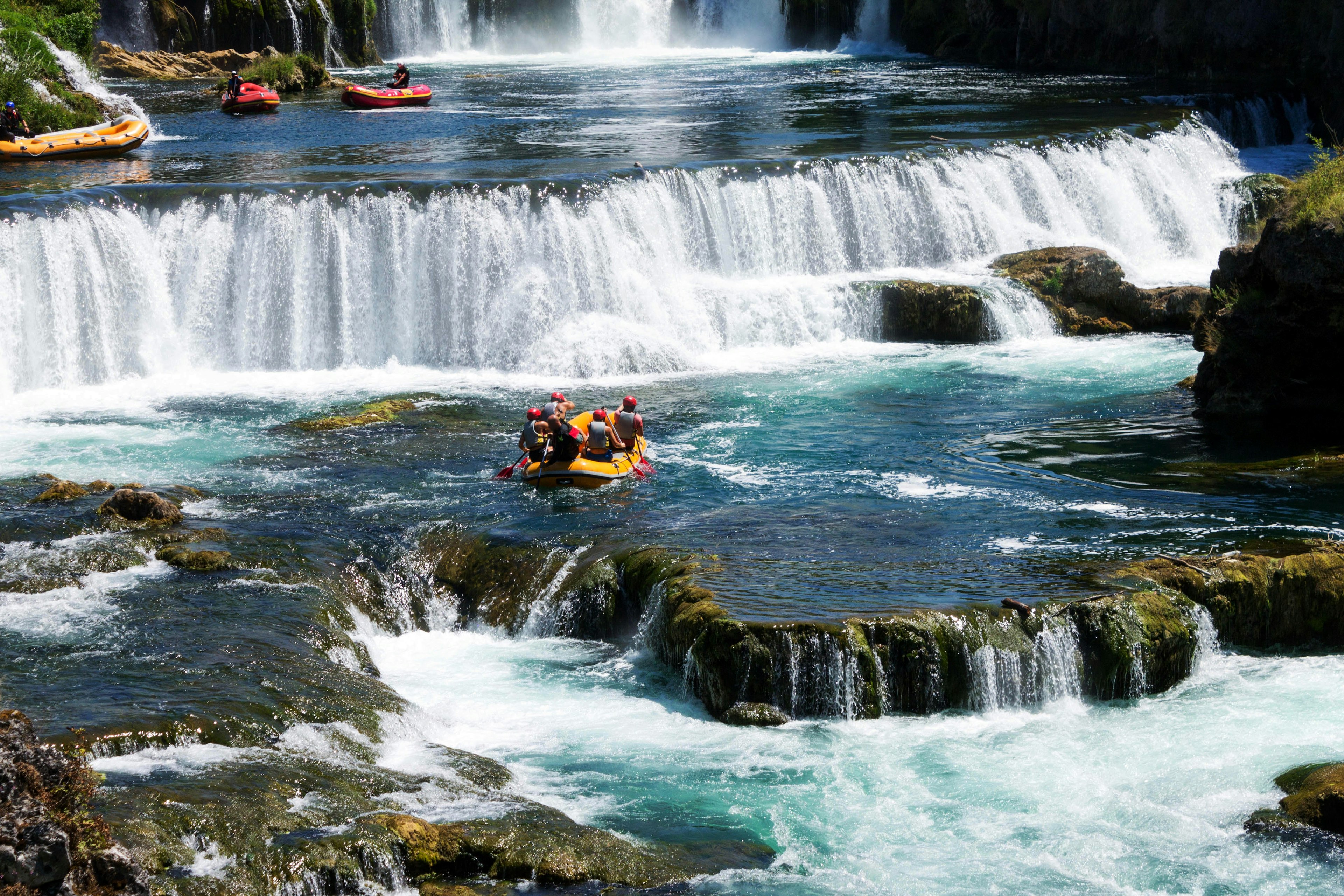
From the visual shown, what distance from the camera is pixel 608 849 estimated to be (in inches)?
343

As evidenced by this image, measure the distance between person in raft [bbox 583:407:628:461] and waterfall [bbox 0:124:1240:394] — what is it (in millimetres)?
5792

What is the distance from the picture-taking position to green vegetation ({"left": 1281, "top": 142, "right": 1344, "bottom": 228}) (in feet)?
53.6

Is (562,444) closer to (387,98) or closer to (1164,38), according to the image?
(387,98)

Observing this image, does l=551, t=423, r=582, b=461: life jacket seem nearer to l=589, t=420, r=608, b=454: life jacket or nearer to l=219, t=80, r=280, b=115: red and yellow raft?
l=589, t=420, r=608, b=454: life jacket

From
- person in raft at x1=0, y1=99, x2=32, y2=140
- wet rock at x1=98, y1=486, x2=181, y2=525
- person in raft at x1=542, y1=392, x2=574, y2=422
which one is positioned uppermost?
person in raft at x1=0, y1=99, x2=32, y2=140

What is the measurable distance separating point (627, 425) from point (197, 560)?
17.1ft

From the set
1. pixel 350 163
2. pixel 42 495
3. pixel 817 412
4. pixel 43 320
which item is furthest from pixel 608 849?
pixel 350 163

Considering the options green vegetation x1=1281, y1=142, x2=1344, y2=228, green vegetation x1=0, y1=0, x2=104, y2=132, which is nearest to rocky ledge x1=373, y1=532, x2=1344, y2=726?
green vegetation x1=1281, y1=142, x2=1344, y2=228

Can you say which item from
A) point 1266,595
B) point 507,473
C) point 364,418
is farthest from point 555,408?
point 1266,595

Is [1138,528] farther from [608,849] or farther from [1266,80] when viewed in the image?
[1266,80]

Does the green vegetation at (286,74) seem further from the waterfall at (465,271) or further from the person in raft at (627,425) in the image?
the person in raft at (627,425)

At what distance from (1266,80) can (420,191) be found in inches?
1116

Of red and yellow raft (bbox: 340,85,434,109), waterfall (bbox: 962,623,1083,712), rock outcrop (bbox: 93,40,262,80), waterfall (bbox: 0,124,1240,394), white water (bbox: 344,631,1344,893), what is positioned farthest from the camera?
rock outcrop (bbox: 93,40,262,80)

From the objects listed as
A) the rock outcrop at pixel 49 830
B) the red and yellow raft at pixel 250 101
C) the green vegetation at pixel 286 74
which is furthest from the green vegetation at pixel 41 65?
the rock outcrop at pixel 49 830
